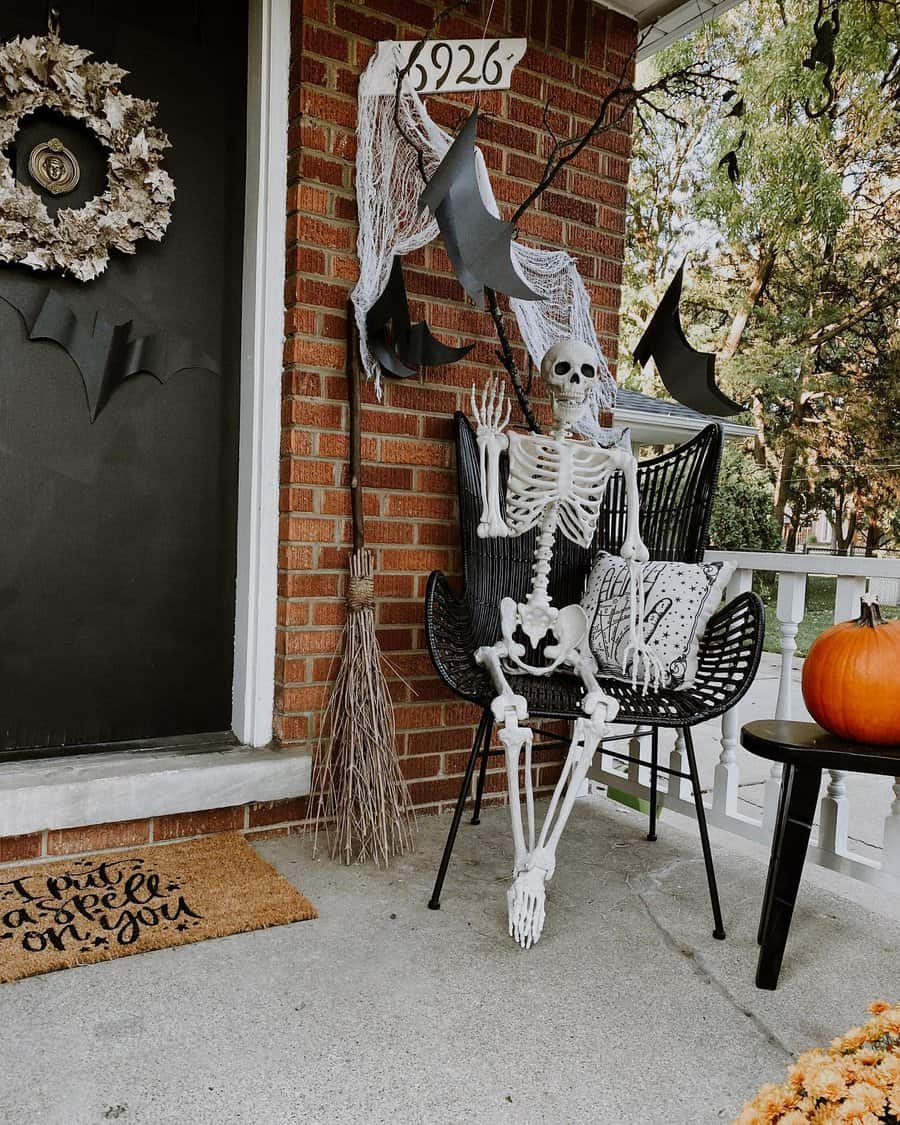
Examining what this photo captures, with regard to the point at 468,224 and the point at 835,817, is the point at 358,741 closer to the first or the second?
the point at 835,817

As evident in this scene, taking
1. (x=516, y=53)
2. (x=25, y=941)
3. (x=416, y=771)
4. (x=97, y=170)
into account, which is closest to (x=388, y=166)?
(x=516, y=53)

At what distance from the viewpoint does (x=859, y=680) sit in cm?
154

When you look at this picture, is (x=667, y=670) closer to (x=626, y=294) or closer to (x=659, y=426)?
(x=659, y=426)

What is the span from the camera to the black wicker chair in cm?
184

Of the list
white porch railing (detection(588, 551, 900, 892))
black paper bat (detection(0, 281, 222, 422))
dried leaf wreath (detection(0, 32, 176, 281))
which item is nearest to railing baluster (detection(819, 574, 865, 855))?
white porch railing (detection(588, 551, 900, 892))

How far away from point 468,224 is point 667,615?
3.25ft

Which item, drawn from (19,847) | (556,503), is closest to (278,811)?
(19,847)

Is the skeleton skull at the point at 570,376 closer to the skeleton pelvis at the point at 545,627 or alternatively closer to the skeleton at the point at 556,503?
the skeleton at the point at 556,503

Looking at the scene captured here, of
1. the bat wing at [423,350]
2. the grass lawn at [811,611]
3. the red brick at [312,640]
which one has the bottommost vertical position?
the grass lawn at [811,611]

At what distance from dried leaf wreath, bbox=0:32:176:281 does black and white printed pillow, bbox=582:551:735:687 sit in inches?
60.9

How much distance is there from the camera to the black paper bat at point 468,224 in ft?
5.35

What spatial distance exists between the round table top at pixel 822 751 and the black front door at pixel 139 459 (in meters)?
1.48

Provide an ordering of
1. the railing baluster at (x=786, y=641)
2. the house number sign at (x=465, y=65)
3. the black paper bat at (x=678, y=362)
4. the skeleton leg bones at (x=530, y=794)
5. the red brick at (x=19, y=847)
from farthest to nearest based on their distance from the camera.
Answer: the black paper bat at (x=678, y=362)
the railing baluster at (x=786, y=641)
the house number sign at (x=465, y=65)
the red brick at (x=19, y=847)
the skeleton leg bones at (x=530, y=794)

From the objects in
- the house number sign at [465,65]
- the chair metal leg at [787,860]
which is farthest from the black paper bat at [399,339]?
the chair metal leg at [787,860]
